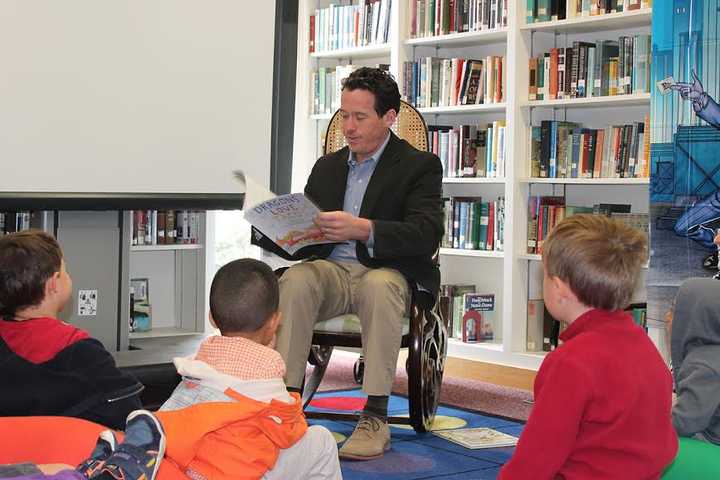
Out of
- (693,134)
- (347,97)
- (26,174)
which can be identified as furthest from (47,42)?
(693,134)

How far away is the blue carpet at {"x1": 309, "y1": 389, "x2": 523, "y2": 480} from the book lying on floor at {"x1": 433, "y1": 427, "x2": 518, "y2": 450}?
3cm

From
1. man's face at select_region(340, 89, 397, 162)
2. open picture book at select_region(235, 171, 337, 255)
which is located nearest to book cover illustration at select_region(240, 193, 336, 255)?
open picture book at select_region(235, 171, 337, 255)

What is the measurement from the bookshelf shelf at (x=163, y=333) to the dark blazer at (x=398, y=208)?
1.59 metres

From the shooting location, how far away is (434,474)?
9.09 ft

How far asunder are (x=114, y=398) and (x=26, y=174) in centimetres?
163

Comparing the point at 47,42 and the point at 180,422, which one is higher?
the point at 47,42

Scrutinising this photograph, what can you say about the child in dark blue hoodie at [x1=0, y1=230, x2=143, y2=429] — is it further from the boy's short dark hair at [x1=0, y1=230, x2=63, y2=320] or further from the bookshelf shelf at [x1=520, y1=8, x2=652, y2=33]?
the bookshelf shelf at [x1=520, y1=8, x2=652, y2=33]

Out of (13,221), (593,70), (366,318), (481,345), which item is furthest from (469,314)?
(13,221)

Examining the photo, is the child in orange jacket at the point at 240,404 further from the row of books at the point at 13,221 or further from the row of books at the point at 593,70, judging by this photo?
the row of books at the point at 593,70

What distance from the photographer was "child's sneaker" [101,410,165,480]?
1.31m

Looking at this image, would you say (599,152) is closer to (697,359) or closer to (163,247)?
(163,247)

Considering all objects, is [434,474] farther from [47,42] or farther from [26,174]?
[47,42]

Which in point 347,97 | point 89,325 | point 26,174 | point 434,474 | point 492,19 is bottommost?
point 434,474

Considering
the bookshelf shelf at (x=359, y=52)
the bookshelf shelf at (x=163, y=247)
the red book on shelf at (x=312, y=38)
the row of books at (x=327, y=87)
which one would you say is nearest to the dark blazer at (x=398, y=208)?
the bookshelf shelf at (x=163, y=247)
